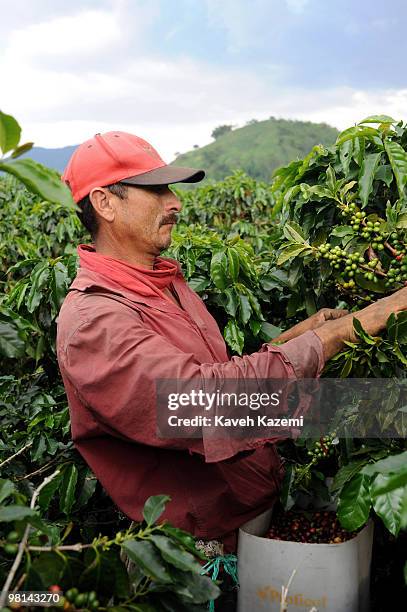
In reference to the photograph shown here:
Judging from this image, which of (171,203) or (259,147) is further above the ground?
(259,147)

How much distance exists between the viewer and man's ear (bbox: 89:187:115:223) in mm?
2291

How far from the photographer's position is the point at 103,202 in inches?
90.6

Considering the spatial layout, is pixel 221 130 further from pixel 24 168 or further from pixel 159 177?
pixel 24 168

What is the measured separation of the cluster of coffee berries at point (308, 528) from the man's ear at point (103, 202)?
1.13 meters

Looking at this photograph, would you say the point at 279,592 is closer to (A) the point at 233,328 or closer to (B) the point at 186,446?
(B) the point at 186,446

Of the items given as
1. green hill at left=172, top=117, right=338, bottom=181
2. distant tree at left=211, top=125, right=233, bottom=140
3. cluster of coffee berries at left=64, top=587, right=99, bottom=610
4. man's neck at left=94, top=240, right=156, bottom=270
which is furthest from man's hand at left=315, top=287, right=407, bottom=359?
distant tree at left=211, top=125, right=233, bottom=140

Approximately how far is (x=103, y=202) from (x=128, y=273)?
25 cm

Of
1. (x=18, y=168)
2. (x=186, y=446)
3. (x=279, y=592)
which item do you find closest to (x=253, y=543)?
(x=279, y=592)

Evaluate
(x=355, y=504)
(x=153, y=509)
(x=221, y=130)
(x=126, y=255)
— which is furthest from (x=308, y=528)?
(x=221, y=130)

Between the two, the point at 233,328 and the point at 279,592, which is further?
the point at 233,328

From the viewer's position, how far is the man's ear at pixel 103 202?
2.29 metres

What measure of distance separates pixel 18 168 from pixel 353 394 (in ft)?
4.52

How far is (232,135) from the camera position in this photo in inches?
3100

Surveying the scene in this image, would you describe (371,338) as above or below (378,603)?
above
